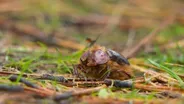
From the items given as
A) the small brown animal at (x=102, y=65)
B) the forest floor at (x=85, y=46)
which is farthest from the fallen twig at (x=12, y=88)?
the small brown animal at (x=102, y=65)

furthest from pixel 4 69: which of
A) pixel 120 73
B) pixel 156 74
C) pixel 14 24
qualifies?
pixel 14 24

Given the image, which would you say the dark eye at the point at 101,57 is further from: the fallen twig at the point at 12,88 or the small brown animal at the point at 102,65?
the fallen twig at the point at 12,88

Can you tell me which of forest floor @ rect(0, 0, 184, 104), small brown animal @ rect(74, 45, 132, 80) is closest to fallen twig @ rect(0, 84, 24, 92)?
forest floor @ rect(0, 0, 184, 104)

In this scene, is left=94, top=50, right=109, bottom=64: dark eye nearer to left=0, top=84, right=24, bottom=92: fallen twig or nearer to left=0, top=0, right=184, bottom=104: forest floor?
left=0, top=0, right=184, bottom=104: forest floor

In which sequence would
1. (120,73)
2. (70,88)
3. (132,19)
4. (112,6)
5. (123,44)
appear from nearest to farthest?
(70,88) < (120,73) < (123,44) < (132,19) < (112,6)

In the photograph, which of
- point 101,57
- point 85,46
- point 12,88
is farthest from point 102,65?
point 85,46

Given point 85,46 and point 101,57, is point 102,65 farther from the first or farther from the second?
point 85,46

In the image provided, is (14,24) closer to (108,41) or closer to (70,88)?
(108,41)
